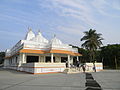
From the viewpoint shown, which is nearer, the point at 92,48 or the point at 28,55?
the point at 28,55

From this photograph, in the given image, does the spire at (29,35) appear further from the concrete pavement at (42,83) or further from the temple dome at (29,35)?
the concrete pavement at (42,83)

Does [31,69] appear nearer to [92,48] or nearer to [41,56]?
[41,56]

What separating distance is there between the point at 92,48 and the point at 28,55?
17.9m

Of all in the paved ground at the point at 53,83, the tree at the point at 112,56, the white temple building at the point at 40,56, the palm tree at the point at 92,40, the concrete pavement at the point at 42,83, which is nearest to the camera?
the paved ground at the point at 53,83

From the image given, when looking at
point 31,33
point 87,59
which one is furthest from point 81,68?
point 87,59

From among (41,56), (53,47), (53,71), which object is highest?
(53,47)

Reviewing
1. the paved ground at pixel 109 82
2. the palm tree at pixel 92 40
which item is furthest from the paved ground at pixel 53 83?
the palm tree at pixel 92 40

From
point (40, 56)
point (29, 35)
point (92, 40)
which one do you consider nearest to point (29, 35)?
point (29, 35)

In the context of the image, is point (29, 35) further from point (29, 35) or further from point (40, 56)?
point (40, 56)

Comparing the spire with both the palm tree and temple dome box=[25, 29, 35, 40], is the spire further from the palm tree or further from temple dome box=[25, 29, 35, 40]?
the palm tree

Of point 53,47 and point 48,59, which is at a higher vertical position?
point 53,47

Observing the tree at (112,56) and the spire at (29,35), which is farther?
the tree at (112,56)

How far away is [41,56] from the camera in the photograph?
30266 mm

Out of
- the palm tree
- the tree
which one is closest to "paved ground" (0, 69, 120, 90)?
the palm tree
